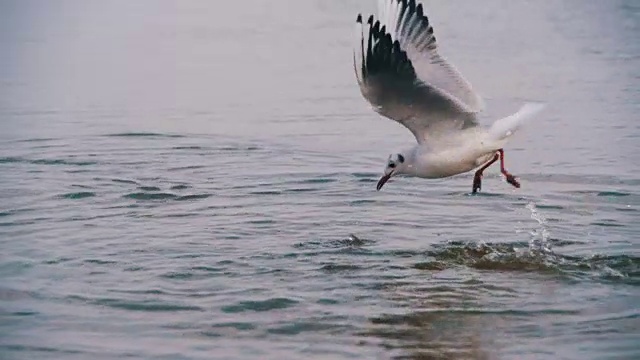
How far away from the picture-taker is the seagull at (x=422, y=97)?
6453mm

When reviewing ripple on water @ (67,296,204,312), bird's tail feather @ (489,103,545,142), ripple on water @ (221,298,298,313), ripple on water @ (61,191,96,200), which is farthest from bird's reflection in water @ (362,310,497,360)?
ripple on water @ (61,191,96,200)

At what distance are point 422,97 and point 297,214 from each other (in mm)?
1450

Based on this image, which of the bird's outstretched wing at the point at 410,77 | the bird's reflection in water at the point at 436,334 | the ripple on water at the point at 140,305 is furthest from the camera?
the bird's outstretched wing at the point at 410,77

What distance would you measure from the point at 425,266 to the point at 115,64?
8.44 metres

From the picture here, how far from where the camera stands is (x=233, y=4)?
1998cm

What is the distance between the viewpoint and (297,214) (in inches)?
302

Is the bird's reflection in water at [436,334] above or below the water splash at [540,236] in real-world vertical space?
below

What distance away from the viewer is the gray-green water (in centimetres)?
538

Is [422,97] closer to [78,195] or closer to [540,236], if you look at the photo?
[540,236]

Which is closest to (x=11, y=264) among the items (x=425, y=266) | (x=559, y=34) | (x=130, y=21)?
(x=425, y=266)

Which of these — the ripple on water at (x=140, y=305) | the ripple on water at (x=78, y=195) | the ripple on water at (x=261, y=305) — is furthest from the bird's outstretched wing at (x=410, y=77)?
the ripple on water at (x=78, y=195)

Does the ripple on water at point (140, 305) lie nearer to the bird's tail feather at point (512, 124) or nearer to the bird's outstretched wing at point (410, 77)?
the bird's outstretched wing at point (410, 77)

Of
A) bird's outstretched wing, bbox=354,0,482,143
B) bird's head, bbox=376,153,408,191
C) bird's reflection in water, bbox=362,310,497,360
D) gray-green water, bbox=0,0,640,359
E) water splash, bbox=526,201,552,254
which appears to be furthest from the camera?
bird's head, bbox=376,153,408,191

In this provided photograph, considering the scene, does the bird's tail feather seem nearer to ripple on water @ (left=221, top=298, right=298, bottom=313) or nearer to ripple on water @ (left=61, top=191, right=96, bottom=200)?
ripple on water @ (left=221, top=298, right=298, bottom=313)
